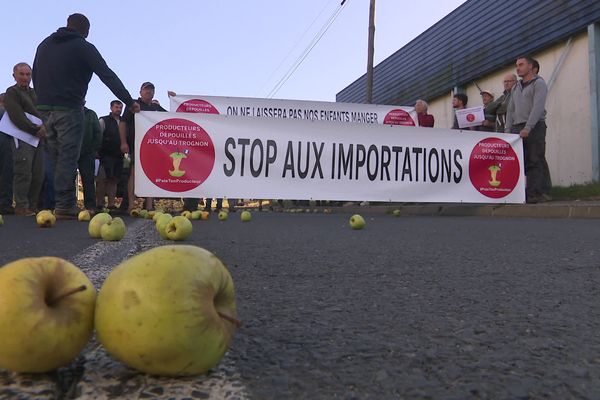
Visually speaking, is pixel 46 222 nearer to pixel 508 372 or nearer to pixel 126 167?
pixel 508 372

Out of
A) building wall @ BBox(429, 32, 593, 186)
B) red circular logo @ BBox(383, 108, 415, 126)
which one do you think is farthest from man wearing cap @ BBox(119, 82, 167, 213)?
building wall @ BBox(429, 32, 593, 186)

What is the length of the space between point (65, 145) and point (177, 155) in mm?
1832

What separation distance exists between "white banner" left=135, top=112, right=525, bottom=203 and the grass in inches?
53.2

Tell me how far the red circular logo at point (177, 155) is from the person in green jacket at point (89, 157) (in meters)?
0.84

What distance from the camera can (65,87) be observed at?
5.47 m

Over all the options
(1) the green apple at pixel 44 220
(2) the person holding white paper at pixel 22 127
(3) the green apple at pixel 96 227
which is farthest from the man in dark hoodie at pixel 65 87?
(3) the green apple at pixel 96 227

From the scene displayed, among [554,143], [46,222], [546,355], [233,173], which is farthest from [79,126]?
[554,143]

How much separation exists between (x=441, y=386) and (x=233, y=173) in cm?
647

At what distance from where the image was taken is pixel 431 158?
7.96m

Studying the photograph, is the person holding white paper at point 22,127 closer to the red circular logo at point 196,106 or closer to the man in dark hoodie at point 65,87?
the man in dark hoodie at point 65,87

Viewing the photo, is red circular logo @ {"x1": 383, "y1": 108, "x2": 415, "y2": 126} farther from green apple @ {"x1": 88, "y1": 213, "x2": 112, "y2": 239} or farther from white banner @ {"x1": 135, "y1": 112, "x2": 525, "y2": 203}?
green apple @ {"x1": 88, "y1": 213, "x2": 112, "y2": 239}

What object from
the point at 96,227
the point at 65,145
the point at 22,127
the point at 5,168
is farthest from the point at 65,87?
the point at 5,168

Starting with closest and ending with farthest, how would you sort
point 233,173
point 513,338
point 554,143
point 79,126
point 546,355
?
point 546,355 < point 513,338 < point 79,126 < point 233,173 < point 554,143

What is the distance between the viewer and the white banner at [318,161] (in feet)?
23.1
